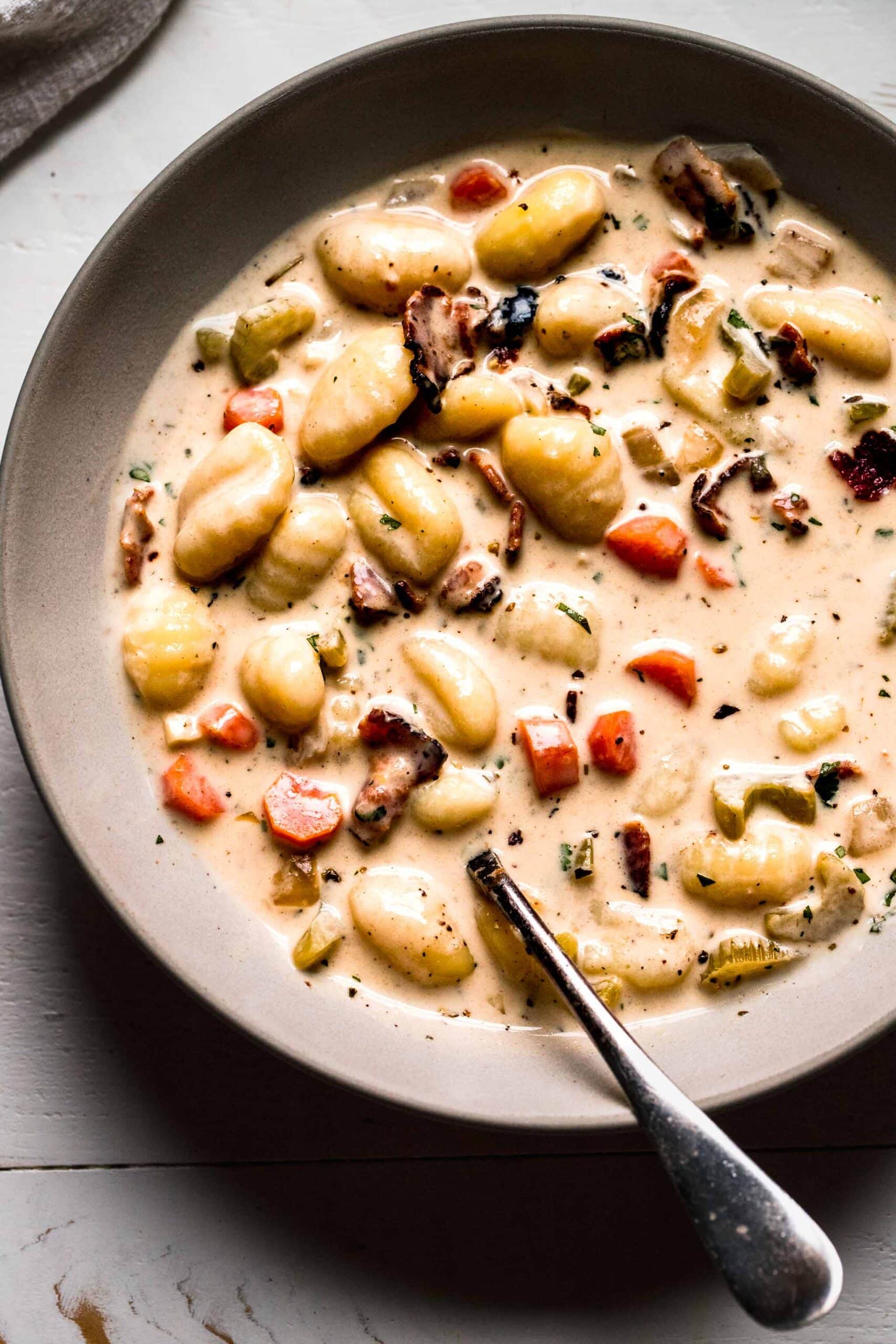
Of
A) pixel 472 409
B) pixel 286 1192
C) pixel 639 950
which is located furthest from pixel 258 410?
pixel 286 1192

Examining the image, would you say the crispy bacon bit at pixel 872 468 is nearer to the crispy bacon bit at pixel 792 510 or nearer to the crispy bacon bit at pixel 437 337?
the crispy bacon bit at pixel 792 510

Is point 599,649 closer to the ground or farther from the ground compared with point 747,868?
farther from the ground

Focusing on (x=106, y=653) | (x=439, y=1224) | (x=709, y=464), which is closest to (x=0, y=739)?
(x=106, y=653)

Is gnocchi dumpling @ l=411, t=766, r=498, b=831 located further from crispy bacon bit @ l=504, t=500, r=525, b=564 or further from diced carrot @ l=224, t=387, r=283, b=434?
diced carrot @ l=224, t=387, r=283, b=434

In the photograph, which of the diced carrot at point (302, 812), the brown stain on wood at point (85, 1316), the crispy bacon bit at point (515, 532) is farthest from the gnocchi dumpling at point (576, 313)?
the brown stain on wood at point (85, 1316)

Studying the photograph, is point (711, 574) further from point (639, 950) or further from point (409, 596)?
point (639, 950)

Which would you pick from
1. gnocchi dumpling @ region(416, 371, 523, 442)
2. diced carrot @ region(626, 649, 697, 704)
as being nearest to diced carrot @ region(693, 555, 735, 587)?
diced carrot @ region(626, 649, 697, 704)
